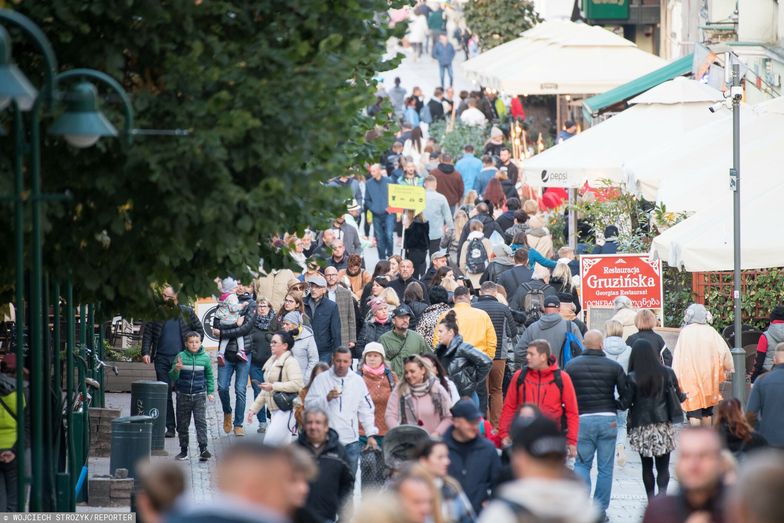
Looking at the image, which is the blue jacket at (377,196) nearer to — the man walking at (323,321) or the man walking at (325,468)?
the man walking at (323,321)

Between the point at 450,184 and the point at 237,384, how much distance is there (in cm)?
1316

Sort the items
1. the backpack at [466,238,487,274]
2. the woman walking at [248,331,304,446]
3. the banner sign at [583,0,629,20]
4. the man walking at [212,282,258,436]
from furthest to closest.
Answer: the banner sign at [583,0,629,20] → the backpack at [466,238,487,274] → the man walking at [212,282,258,436] → the woman walking at [248,331,304,446]

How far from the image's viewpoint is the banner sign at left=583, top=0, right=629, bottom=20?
39.9 m

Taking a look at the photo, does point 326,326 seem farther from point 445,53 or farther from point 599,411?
point 445,53

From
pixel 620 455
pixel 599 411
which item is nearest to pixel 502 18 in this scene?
pixel 620 455

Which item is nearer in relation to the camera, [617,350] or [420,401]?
[420,401]

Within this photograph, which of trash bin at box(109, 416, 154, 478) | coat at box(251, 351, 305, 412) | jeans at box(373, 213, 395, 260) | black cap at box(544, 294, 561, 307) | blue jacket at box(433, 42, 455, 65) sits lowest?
trash bin at box(109, 416, 154, 478)

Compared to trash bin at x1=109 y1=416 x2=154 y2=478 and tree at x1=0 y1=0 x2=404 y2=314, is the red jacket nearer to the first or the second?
tree at x1=0 y1=0 x2=404 y2=314

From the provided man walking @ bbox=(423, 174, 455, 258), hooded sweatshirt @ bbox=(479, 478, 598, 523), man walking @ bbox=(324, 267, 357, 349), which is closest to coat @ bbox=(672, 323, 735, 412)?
man walking @ bbox=(324, 267, 357, 349)

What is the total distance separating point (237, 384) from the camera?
59.3ft

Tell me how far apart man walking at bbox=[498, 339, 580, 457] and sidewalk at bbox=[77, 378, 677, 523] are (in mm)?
1266

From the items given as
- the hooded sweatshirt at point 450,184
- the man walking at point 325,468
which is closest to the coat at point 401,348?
the man walking at point 325,468

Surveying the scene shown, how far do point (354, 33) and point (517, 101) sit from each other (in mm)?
28882

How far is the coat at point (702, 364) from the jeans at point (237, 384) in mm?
5010
